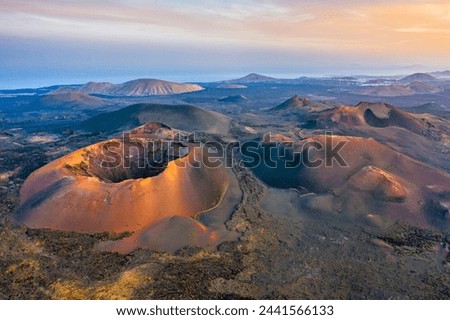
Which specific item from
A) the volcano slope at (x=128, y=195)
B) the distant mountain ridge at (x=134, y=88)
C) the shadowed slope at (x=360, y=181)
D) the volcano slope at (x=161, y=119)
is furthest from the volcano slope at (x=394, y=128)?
the distant mountain ridge at (x=134, y=88)

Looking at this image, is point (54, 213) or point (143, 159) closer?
point (54, 213)

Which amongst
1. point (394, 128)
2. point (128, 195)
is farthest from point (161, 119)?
point (394, 128)

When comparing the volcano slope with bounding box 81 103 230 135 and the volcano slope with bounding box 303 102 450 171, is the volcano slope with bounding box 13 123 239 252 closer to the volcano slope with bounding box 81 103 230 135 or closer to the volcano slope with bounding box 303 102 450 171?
the volcano slope with bounding box 81 103 230 135

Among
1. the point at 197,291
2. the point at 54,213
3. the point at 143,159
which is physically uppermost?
the point at 143,159

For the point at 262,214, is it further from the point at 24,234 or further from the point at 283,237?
the point at 24,234

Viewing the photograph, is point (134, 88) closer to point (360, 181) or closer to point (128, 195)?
point (128, 195)

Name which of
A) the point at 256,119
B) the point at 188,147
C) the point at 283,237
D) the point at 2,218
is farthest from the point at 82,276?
the point at 256,119

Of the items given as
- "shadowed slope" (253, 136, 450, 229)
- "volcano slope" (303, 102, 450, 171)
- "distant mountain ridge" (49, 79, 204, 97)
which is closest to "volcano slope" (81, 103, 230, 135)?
"volcano slope" (303, 102, 450, 171)
